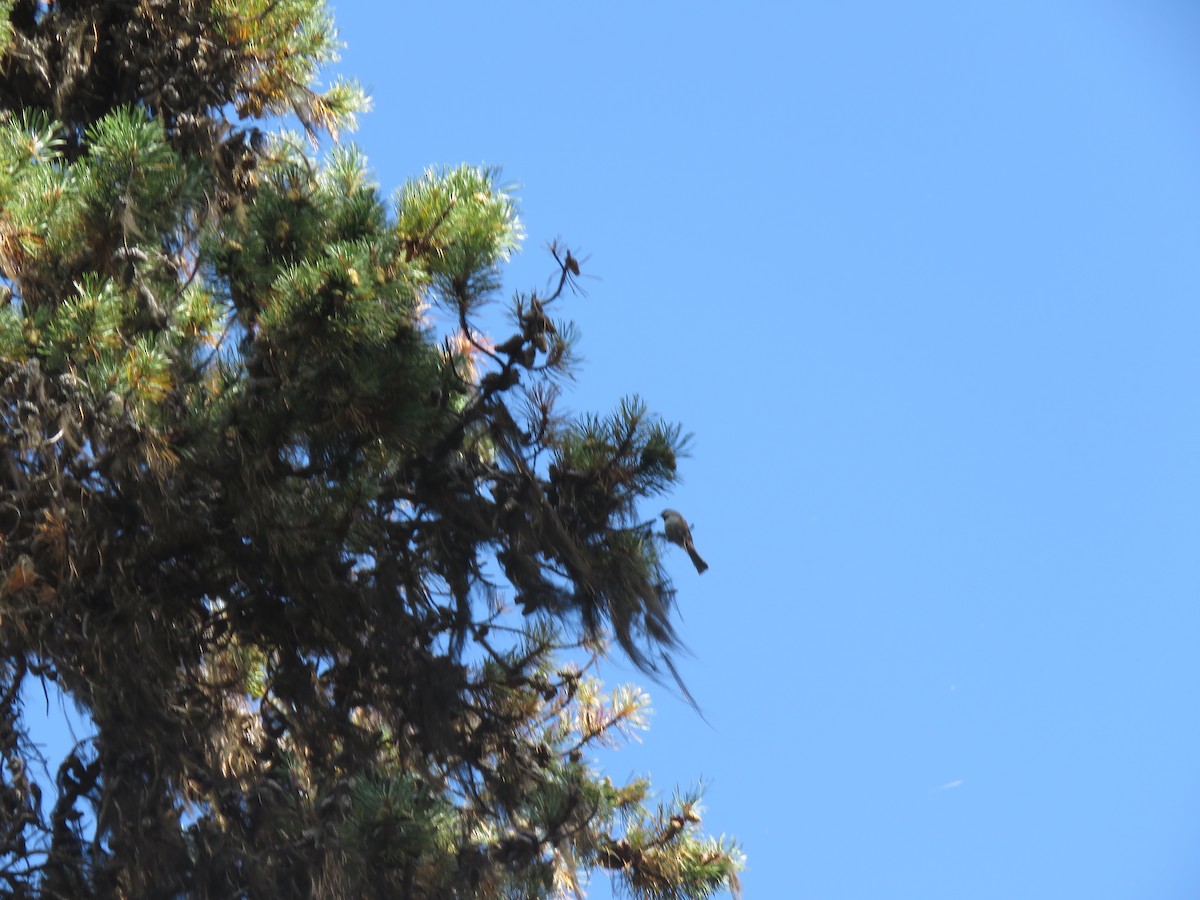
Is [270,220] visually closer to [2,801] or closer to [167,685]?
[167,685]

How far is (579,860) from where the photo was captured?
11.4ft

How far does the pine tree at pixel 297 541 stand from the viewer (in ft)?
9.76

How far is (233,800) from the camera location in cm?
325

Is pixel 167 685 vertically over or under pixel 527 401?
under

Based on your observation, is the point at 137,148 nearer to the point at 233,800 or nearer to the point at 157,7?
the point at 157,7

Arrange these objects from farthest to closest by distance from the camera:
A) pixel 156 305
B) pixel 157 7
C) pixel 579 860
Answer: pixel 157 7, pixel 579 860, pixel 156 305

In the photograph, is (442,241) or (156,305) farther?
(442,241)

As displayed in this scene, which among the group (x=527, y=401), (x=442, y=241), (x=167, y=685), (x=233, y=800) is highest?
(x=442, y=241)

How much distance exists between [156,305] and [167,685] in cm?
96

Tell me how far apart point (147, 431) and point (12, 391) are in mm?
285

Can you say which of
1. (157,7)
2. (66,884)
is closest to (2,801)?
(66,884)

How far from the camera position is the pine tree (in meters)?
2.97

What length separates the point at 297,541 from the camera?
3.19 meters

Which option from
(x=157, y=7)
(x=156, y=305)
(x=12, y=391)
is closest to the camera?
(x=12, y=391)
